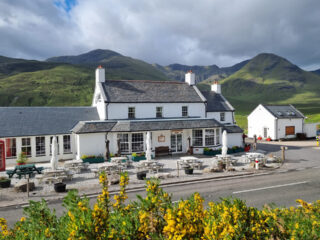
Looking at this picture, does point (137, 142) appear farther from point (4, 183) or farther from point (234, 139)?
point (234, 139)

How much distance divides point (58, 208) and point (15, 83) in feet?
447

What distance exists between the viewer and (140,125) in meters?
25.5

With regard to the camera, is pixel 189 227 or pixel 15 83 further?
pixel 15 83

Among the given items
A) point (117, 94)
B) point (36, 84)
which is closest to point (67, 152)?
point (117, 94)

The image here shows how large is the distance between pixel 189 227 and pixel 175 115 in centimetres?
2521

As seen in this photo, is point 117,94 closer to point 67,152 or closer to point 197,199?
point 67,152

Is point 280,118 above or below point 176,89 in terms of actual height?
below

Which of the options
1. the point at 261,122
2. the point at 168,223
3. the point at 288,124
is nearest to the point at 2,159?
the point at 168,223

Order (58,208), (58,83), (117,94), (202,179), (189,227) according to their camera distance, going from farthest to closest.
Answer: (58,83), (117,94), (202,179), (58,208), (189,227)

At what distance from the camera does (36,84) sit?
406 feet

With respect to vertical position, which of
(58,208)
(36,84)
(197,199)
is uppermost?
(36,84)

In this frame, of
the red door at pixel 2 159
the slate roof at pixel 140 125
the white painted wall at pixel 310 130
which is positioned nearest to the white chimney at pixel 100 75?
the slate roof at pixel 140 125

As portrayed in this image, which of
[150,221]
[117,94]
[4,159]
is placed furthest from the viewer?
[117,94]

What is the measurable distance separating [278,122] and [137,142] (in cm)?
2860
